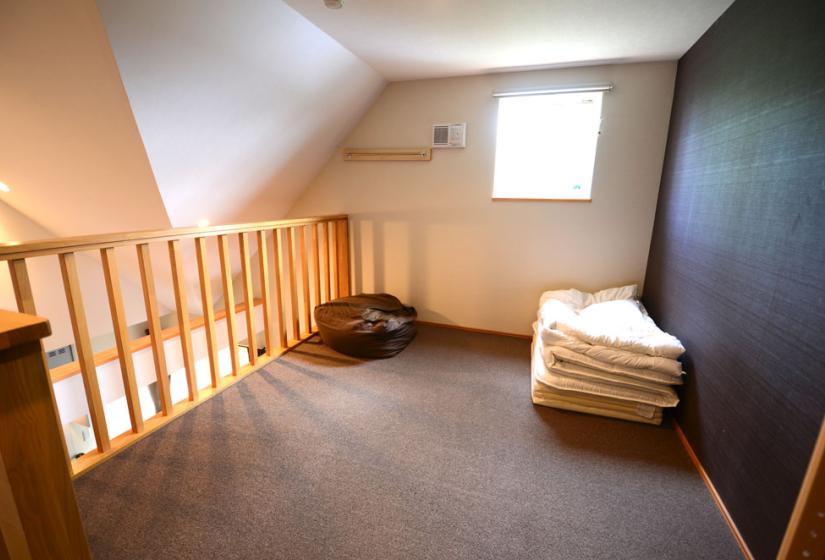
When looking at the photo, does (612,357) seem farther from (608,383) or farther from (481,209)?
(481,209)

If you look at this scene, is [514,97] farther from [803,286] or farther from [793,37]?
[803,286]

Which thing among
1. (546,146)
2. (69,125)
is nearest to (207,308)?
(69,125)

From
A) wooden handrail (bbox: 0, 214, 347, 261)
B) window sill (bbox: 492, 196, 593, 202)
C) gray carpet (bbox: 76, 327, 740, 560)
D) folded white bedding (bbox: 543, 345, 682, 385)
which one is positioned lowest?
gray carpet (bbox: 76, 327, 740, 560)

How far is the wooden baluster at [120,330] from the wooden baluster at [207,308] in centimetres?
39

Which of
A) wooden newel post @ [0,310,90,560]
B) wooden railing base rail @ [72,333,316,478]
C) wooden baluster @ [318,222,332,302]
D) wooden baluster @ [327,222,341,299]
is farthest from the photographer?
wooden baluster @ [327,222,341,299]

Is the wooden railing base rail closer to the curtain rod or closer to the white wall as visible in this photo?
the white wall

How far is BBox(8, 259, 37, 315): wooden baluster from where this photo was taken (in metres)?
1.33

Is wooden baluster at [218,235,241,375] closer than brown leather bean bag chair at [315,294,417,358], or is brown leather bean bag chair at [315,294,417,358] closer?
wooden baluster at [218,235,241,375]

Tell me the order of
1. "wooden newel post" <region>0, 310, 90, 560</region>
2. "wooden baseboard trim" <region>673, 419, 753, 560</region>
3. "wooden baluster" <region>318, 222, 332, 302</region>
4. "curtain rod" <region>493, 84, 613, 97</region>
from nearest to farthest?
"wooden newel post" <region>0, 310, 90, 560</region> < "wooden baseboard trim" <region>673, 419, 753, 560</region> < "curtain rod" <region>493, 84, 613, 97</region> < "wooden baluster" <region>318, 222, 332, 302</region>

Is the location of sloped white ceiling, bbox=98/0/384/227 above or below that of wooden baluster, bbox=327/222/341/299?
above

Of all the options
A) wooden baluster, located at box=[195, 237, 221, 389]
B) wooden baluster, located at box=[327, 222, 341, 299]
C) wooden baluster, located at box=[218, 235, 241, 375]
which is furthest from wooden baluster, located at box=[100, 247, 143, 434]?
wooden baluster, located at box=[327, 222, 341, 299]

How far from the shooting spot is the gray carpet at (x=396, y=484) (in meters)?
1.30

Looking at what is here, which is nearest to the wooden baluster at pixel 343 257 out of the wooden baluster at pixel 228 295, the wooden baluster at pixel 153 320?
the wooden baluster at pixel 228 295

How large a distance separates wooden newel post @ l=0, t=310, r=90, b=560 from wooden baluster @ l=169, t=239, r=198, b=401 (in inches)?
52.4
